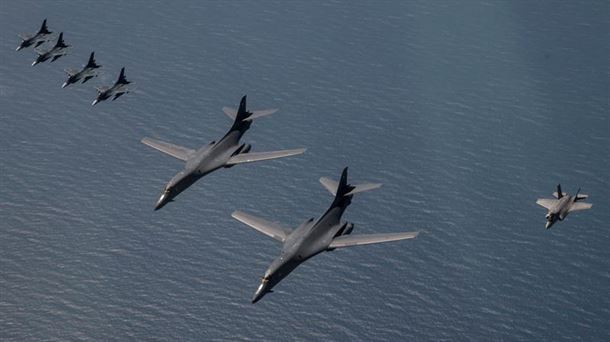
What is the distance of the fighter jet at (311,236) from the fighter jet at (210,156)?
13.4 m

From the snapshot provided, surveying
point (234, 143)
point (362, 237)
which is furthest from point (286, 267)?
point (234, 143)

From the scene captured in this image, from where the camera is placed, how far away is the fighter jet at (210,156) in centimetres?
14312

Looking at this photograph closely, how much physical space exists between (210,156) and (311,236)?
2980 centimetres

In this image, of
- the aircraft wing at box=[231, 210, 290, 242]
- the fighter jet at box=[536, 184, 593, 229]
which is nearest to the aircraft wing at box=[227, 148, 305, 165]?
the aircraft wing at box=[231, 210, 290, 242]

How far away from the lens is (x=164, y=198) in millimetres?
140750

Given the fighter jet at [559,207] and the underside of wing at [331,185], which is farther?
the fighter jet at [559,207]

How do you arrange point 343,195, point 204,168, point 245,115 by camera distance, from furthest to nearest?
point 245,115 < point 204,168 < point 343,195

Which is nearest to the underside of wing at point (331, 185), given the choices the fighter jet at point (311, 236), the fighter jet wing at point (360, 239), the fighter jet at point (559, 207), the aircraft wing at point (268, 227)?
the fighter jet at point (311, 236)

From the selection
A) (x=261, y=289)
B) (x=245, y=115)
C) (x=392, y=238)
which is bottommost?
(x=261, y=289)

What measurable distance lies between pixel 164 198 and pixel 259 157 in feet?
64.8

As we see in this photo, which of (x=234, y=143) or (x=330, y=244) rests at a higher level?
(x=234, y=143)

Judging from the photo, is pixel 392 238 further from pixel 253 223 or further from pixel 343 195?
pixel 253 223

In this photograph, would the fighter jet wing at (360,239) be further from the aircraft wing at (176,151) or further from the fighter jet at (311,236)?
the aircraft wing at (176,151)

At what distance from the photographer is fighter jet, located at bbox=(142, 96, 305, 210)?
14312 centimetres
